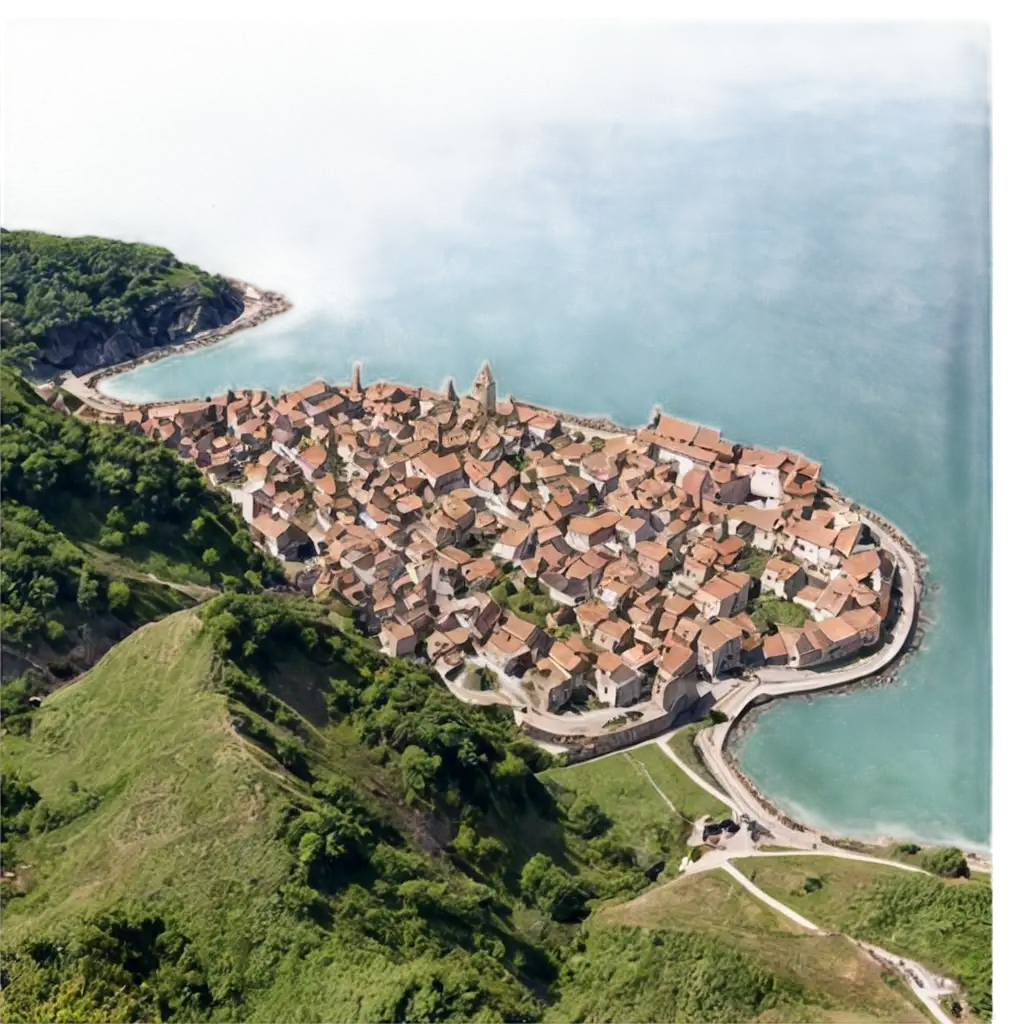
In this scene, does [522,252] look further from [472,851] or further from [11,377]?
[472,851]

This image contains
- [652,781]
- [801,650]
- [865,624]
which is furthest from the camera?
[865,624]

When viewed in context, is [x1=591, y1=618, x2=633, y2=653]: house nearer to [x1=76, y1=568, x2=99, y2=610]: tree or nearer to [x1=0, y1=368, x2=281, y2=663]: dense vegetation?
[x1=0, y1=368, x2=281, y2=663]: dense vegetation

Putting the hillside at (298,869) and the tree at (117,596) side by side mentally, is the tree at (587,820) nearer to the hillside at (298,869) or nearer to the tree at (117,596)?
the hillside at (298,869)

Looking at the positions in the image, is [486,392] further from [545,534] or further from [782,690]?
[782,690]

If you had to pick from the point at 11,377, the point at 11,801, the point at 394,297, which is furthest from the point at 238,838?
the point at 394,297

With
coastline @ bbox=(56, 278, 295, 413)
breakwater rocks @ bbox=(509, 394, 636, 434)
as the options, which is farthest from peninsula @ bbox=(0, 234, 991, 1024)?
coastline @ bbox=(56, 278, 295, 413)

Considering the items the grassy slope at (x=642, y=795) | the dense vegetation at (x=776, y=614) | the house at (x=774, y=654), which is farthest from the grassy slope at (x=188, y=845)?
the dense vegetation at (x=776, y=614)

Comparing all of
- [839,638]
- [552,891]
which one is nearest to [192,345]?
[839,638]
